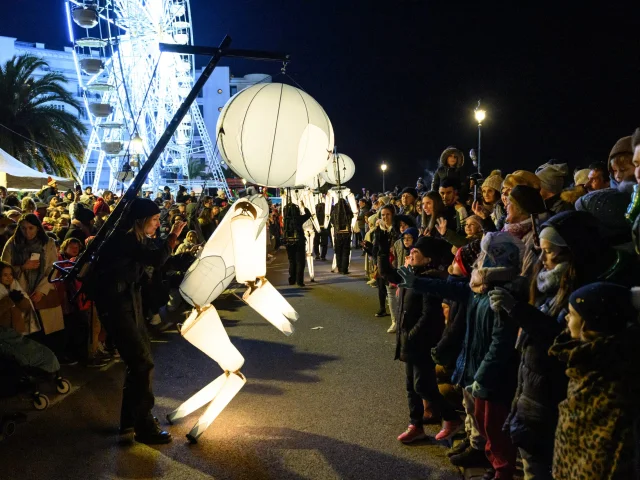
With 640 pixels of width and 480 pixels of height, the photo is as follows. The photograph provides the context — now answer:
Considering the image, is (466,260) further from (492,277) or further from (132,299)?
(132,299)

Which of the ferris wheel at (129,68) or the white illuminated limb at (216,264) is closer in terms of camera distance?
the white illuminated limb at (216,264)

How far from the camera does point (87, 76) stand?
162 ft

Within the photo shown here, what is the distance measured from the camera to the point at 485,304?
3.41m

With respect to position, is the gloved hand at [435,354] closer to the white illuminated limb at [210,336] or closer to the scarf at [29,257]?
the white illuminated limb at [210,336]

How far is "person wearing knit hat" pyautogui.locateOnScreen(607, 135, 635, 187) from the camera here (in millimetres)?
3693

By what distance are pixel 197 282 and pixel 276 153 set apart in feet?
4.34

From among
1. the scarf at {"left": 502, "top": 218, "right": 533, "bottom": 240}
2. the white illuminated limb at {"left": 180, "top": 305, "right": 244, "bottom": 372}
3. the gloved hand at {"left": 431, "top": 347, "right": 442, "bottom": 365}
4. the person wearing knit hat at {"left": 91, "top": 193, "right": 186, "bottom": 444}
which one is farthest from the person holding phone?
the scarf at {"left": 502, "top": 218, "right": 533, "bottom": 240}

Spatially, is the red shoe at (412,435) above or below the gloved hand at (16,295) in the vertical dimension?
below

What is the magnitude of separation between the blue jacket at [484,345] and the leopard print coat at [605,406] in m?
0.90

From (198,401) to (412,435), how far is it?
1846 mm

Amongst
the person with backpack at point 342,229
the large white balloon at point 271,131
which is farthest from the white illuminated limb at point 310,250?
the large white balloon at point 271,131

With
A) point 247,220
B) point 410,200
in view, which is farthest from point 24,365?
point 410,200

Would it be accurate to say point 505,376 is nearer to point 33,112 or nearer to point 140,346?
point 140,346

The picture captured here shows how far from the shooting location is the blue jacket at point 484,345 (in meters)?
3.23
